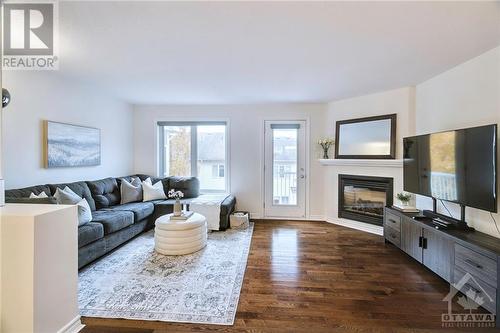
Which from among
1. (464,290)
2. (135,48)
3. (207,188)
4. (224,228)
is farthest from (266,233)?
(135,48)

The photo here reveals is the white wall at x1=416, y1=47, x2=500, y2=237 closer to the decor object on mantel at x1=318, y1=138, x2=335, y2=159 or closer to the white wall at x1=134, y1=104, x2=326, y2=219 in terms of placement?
the decor object on mantel at x1=318, y1=138, x2=335, y2=159

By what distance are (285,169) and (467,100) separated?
9.95 feet

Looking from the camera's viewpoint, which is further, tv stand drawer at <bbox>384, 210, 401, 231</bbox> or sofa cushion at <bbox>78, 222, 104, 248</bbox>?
tv stand drawer at <bbox>384, 210, 401, 231</bbox>

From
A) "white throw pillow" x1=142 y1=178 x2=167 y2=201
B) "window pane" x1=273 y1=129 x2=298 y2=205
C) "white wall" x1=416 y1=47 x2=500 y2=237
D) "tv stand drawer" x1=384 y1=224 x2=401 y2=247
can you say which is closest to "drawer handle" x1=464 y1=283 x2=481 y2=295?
"white wall" x1=416 y1=47 x2=500 y2=237

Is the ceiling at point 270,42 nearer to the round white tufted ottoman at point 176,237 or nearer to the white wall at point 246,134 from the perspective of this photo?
the white wall at point 246,134

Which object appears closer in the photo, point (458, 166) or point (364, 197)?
point (458, 166)

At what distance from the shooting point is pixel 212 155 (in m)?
5.43

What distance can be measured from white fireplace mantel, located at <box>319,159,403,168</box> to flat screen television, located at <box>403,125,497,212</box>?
59 cm

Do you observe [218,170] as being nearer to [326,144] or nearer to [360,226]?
[326,144]

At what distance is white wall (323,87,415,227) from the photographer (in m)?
3.95

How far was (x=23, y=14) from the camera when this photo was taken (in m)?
2.04

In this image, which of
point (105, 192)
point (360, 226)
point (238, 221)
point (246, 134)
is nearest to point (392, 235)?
point (360, 226)

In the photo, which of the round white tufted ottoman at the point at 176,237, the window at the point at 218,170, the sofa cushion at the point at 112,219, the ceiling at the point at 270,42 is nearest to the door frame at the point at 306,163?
the window at the point at 218,170

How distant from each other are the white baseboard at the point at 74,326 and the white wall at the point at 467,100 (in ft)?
12.5
